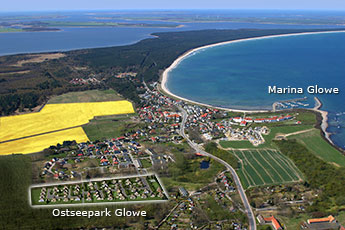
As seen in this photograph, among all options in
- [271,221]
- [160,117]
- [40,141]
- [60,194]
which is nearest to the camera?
[271,221]

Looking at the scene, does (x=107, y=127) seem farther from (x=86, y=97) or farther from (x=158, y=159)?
(x=86, y=97)

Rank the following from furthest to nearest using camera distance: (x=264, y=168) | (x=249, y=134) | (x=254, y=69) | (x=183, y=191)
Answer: (x=254, y=69), (x=249, y=134), (x=264, y=168), (x=183, y=191)

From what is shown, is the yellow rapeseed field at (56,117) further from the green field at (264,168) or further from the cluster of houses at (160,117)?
the green field at (264,168)

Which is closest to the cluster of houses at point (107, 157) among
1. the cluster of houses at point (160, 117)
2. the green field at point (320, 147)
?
the cluster of houses at point (160, 117)

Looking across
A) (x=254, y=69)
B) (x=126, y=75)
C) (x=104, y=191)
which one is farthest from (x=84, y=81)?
(x=104, y=191)

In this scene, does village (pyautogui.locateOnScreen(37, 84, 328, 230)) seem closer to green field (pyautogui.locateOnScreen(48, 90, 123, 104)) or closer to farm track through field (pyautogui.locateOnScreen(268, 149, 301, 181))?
farm track through field (pyautogui.locateOnScreen(268, 149, 301, 181))

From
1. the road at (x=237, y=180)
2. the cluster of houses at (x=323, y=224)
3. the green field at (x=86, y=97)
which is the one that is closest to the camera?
the cluster of houses at (x=323, y=224)

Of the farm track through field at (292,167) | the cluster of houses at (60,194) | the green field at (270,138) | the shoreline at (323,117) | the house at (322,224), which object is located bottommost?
the house at (322,224)
